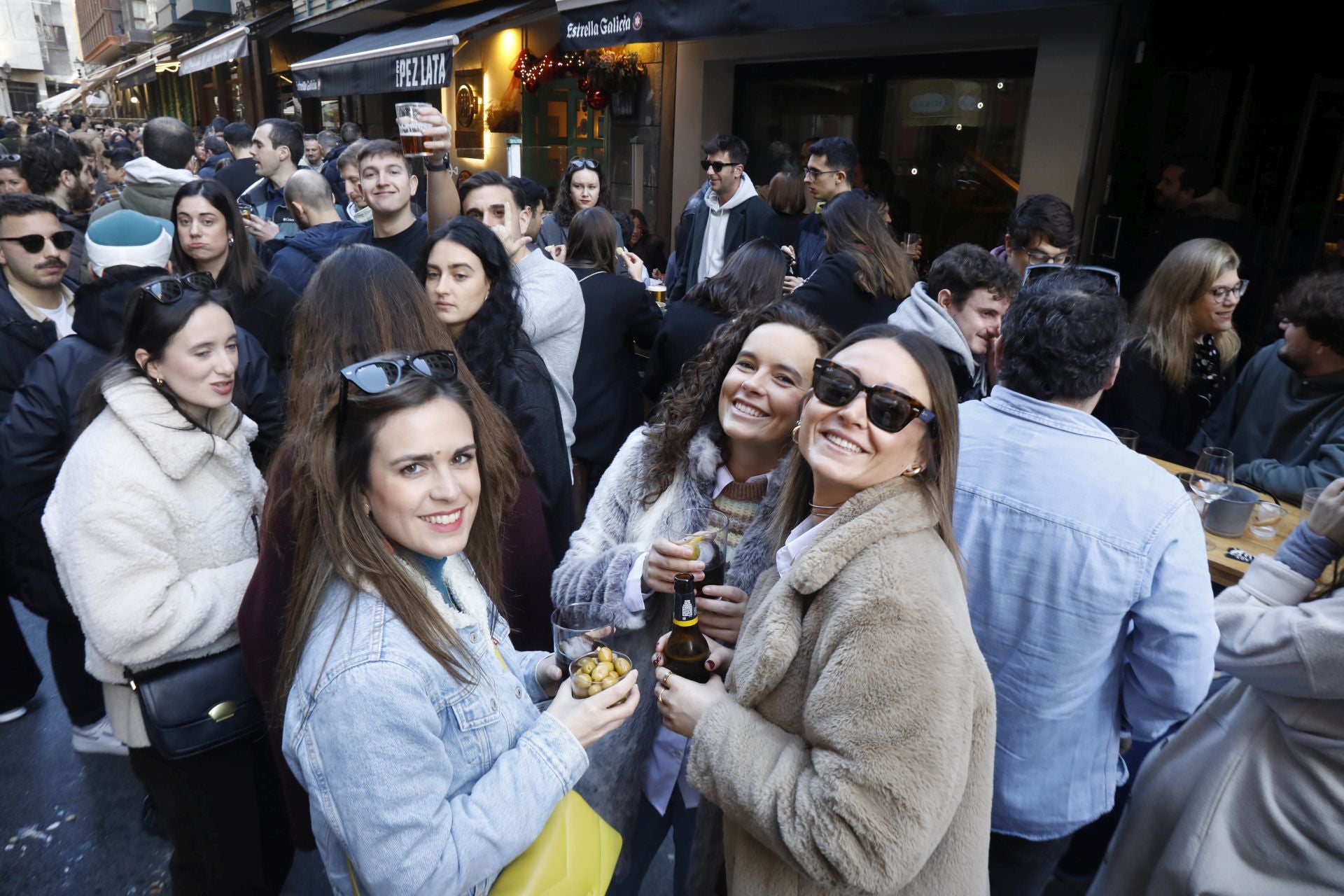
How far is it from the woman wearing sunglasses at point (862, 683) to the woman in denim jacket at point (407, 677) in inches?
12.4

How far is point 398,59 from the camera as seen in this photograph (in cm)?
927

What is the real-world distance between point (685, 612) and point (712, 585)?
206 mm

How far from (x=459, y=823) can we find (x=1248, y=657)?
5.67ft

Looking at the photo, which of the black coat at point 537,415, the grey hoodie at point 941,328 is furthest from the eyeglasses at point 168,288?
the grey hoodie at point 941,328

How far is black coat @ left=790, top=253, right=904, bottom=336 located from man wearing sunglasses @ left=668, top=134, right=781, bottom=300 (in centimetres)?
216

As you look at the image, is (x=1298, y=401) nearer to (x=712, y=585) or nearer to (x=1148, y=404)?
(x=1148, y=404)

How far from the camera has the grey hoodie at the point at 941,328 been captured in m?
3.38

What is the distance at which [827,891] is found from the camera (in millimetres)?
1418

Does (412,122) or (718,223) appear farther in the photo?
(718,223)

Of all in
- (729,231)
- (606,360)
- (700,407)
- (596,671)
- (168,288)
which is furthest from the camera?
(729,231)

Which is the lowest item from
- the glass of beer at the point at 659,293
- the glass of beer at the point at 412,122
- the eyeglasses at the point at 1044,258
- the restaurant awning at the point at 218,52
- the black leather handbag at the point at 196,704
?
the black leather handbag at the point at 196,704

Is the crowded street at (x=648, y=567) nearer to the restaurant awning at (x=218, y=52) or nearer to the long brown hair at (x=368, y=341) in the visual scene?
the long brown hair at (x=368, y=341)

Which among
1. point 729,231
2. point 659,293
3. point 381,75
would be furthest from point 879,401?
point 381,75

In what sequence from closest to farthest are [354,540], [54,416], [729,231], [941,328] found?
[354,540]
[54,416]
[941,328]
[729,231]
